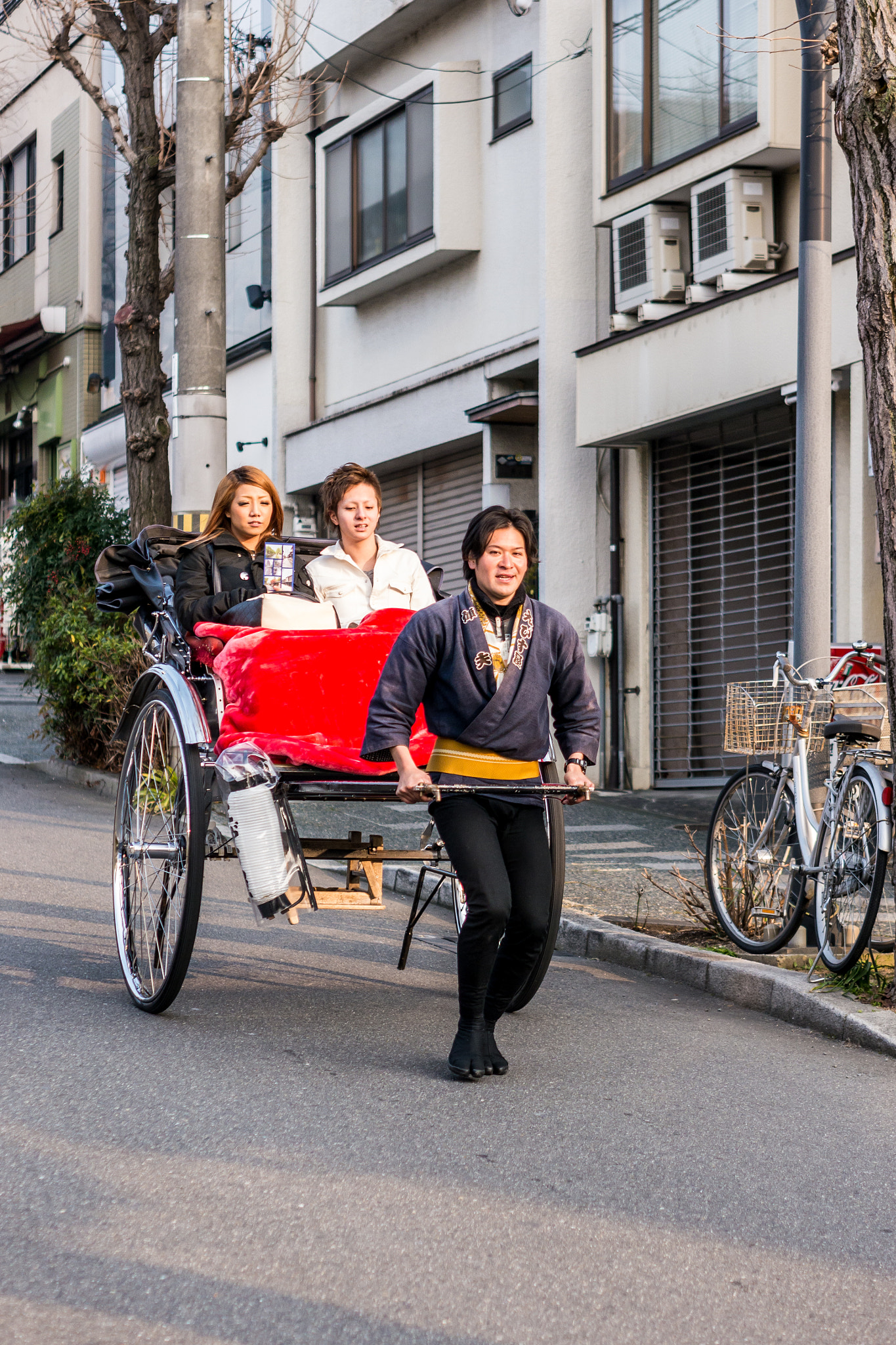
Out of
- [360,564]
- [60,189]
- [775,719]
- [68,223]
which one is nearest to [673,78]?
[775,719]

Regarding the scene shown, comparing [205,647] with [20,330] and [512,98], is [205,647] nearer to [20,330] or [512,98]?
[512,98]

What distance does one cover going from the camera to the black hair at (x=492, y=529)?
5.28 metres

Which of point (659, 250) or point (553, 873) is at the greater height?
point (659, 250)

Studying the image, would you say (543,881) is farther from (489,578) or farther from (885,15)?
(885,15)

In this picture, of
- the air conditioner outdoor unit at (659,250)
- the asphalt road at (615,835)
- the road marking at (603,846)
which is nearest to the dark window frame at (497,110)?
the air conditioner outdoor unit at (659,250)

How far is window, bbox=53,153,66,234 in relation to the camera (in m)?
30.6

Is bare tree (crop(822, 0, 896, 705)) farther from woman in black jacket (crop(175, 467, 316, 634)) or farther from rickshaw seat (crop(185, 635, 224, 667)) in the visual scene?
rickshaw seat (crop(185, 635, 224, 667))

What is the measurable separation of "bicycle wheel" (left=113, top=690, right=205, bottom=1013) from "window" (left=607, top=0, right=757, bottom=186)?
841 cm

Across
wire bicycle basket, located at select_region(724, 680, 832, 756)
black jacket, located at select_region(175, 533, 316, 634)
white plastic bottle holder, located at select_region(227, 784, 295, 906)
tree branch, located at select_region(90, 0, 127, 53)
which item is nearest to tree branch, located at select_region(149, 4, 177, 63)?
tree branch, located at select_region(90, 0, 127, 53)

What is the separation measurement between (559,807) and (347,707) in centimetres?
85

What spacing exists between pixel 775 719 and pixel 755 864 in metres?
0.65

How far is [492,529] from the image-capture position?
5273 millimetres

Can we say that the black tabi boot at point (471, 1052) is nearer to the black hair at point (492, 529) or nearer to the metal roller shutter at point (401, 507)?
the black hair at point (492, 529)

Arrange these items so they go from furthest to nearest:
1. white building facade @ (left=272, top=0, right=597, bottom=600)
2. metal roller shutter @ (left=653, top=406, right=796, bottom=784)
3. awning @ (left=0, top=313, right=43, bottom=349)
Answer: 1. awning @ (left=0, top=313, right=43, bottom=349)
2. white building facade @ (left=272, top=0, right=597, bottom=600)
3. metal roller shutter @ (left=653, top=406, right=796, bottom=784)
